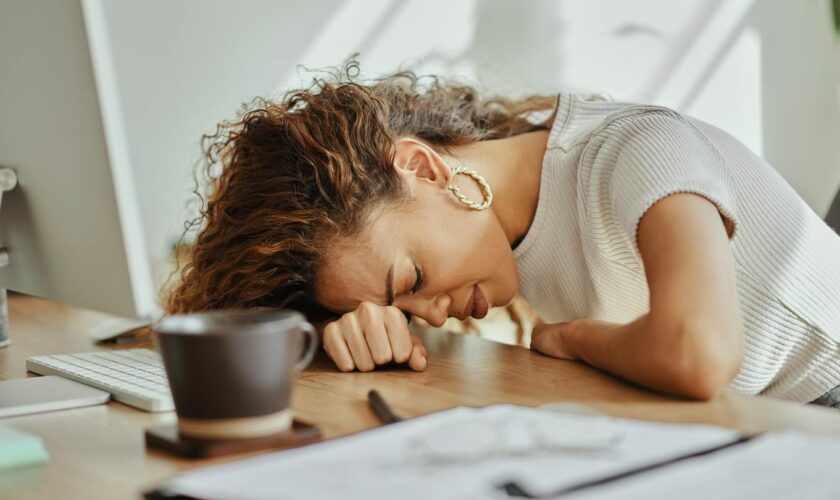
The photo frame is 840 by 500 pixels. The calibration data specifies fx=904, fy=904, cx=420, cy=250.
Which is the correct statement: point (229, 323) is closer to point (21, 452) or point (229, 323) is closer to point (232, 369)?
point (232, 369)

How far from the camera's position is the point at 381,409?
2.48 ft

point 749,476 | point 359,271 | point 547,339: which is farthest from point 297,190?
point 749,476

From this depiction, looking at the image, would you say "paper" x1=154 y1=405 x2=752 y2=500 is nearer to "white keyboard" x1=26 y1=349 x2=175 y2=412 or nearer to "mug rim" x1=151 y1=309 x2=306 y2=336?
"mug rim" x1=151 y1=309 x2=306 y2=336

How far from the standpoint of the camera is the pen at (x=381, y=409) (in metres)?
0.71

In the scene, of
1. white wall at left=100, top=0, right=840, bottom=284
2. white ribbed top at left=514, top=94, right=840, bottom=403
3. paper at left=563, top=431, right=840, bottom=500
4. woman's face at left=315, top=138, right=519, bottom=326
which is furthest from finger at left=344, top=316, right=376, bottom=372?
white wall at left=100, top=0, right=840, bottom=284

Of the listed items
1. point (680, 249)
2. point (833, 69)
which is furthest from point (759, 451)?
point (833, 69)

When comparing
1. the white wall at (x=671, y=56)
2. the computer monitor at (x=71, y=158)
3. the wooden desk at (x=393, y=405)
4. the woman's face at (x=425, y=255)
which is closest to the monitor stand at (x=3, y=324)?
the wooden desk at (x=393, y=405)

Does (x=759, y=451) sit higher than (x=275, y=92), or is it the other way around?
(x=275, y=92)

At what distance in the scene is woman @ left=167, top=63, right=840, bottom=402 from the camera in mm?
1015

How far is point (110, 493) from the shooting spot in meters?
0.59

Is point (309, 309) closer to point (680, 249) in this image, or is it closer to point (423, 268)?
point (423, 268)

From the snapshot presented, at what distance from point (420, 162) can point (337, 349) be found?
30cm

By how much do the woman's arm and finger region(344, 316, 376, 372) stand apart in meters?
0.26

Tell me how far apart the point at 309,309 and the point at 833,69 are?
2.09 m
